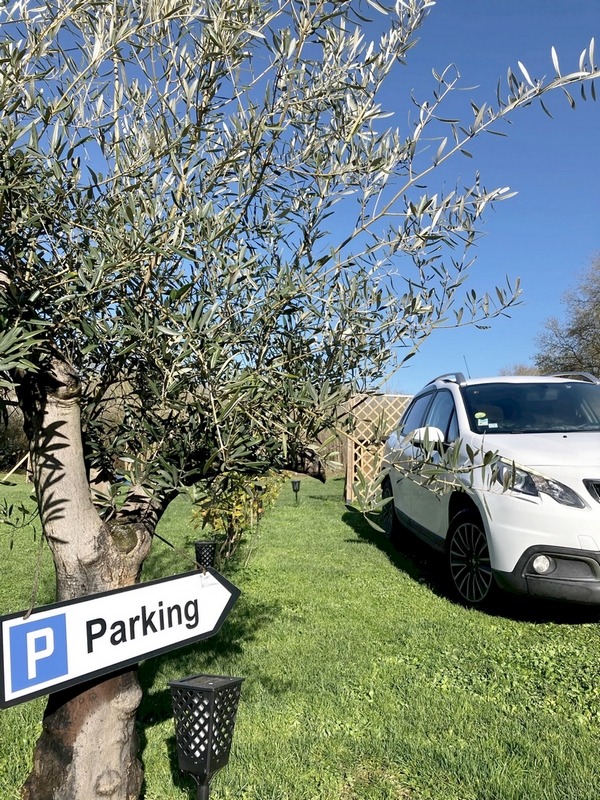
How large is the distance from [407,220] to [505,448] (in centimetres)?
298

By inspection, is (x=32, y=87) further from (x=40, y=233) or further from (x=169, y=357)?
(x=169, y=357)

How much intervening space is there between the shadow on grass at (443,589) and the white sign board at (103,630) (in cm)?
339

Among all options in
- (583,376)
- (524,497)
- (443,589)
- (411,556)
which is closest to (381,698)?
(524,497)

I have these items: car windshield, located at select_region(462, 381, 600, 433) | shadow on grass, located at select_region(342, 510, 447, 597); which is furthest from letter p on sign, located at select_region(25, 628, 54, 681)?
shadow on grass, located at select_region(342, 510, 447, 597)

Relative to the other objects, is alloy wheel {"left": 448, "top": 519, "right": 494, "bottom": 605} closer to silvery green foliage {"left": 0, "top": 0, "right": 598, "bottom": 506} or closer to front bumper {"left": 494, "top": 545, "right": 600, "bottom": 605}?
front bumper {"left": 494, "top": 545, "right": 600, "bottom": 605}

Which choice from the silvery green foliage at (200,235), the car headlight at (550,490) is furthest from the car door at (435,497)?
the silvery green foliage at (200,235)

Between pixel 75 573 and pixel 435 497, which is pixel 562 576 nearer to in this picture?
pixel 435 497

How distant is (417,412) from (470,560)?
271cm

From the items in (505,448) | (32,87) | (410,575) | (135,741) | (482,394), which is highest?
(32,87)

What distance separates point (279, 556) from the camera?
7.04 m

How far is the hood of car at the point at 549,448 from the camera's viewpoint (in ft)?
14.2

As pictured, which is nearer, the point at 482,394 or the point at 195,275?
the point at 195,275

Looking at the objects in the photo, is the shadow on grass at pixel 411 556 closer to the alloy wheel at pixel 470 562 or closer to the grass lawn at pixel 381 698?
the grass lawn at pixel 381 698

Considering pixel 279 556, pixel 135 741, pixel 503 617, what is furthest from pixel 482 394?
pixel 135 741
